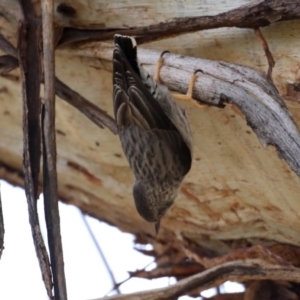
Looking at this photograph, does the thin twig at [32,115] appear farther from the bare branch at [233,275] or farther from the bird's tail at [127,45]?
the bare branch at [233,275]

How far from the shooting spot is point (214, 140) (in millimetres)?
2439

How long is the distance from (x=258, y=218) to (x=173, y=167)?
1.18 ft

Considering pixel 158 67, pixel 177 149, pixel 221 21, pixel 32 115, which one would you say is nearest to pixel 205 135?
pixel 177 149

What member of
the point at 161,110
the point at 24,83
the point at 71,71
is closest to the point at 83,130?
the point at 71,71

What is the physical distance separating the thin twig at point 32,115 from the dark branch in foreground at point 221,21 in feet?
0.59

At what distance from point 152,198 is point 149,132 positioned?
0.26 meters

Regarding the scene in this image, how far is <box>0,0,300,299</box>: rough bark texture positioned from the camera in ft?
6.45

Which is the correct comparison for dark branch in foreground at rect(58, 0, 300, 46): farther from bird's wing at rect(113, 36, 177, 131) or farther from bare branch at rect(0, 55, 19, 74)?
bare branch at rect(0, 55, 19, 74)

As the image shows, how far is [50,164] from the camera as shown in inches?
74.7

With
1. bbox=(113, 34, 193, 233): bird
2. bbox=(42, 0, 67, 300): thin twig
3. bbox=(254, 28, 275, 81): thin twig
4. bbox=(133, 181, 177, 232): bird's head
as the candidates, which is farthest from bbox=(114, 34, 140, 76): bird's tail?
bbox=(133, 181, 177, 232): bird's head

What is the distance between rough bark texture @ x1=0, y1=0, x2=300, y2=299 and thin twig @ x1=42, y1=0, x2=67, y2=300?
10.6 inches

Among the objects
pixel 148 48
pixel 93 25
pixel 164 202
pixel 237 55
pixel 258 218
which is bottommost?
pixel 258 218

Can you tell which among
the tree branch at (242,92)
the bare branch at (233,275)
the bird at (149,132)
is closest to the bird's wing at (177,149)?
the bird at (149,132)

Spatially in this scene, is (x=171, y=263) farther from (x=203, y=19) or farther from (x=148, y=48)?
(x=203, y=19)
